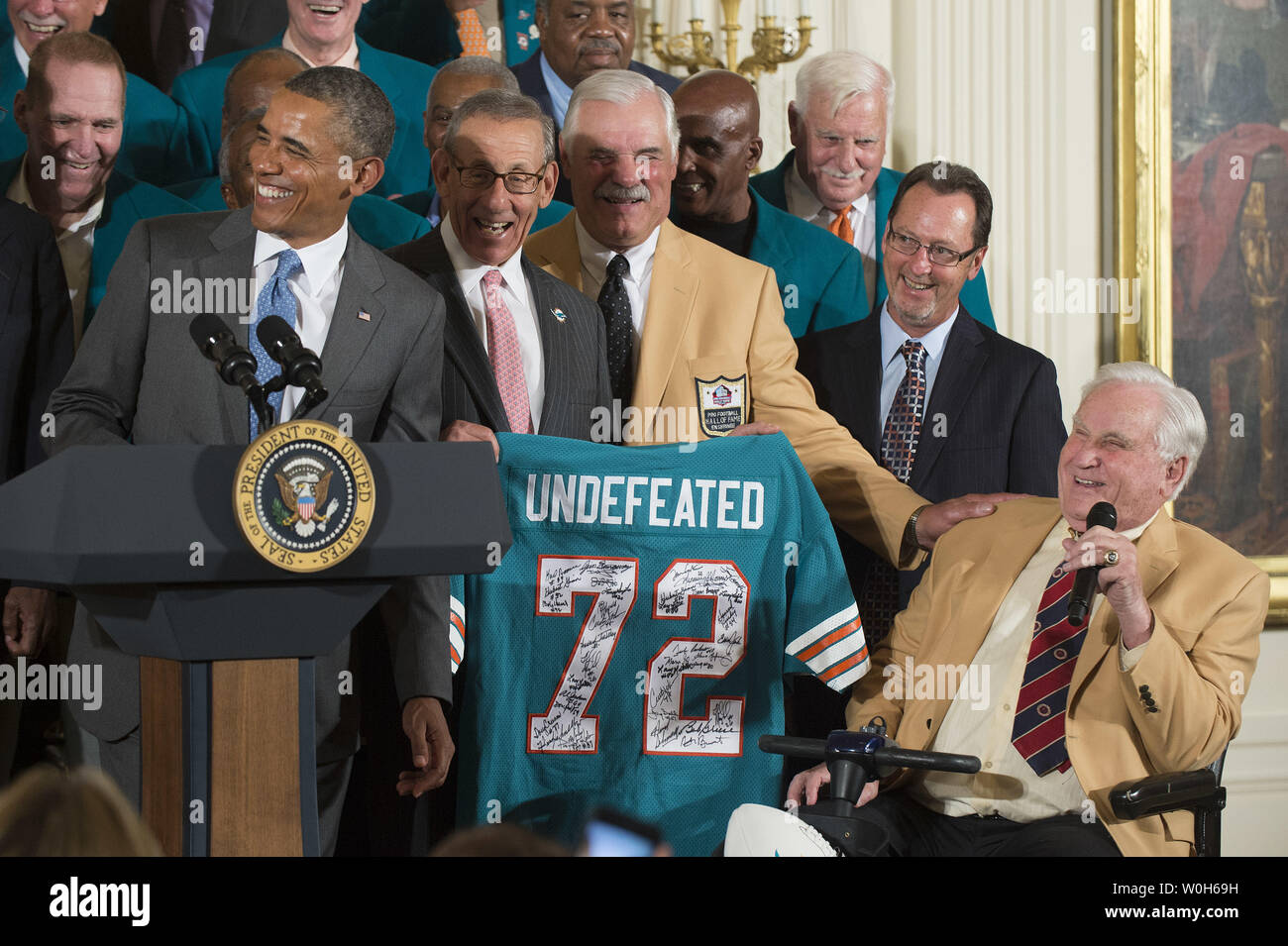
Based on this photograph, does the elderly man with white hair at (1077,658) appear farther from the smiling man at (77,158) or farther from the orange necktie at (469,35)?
the smiling man at (77,158)

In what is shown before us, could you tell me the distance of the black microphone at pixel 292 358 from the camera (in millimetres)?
2301

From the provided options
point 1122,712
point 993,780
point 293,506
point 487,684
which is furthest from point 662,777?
point 293,506

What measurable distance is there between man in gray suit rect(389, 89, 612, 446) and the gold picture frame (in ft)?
7.35

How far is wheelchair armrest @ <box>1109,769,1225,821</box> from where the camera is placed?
9.42 feet

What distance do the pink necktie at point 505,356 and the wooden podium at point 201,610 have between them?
1.29m

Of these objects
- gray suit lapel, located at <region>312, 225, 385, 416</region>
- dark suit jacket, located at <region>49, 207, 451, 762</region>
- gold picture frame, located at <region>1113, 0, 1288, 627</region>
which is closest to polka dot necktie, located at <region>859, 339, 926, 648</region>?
gold picture frame, located at <region>1113, 0, 1288, 627</region>

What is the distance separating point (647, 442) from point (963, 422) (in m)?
0.90

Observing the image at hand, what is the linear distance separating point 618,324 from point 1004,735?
1.41 m

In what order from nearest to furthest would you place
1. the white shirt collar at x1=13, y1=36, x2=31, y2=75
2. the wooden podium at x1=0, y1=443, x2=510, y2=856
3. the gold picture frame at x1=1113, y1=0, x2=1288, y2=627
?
the wooden podium at x1=0, y1=443, x2=510, y2=856 → the white shirt collar at x1=13, y1=36, x2=31, y2=75 → the gold picture frame at x1=1113, y1=0, x2=1288, y2=627

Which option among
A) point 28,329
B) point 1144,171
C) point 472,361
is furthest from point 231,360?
point 1144,171

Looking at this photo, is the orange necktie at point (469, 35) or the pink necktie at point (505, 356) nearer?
the pink necktie at point (505, 356)

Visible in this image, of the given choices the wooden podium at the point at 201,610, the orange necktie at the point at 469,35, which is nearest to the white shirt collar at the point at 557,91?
the orange necktie at the point at 469,35

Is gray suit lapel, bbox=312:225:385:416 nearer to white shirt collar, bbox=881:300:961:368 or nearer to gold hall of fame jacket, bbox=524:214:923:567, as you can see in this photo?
gold hall of fame jacket, bbox=524:214:923:567

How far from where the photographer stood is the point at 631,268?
388 cm
